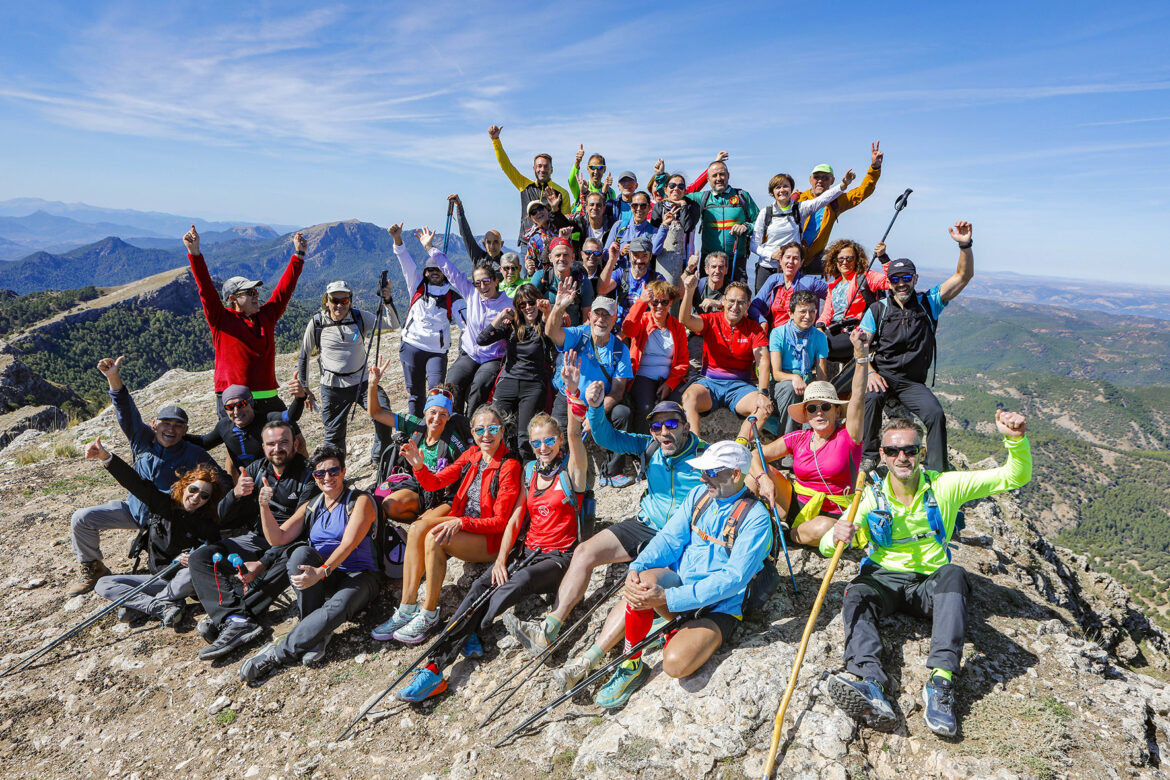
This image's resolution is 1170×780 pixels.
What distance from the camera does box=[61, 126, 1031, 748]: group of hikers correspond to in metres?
5.59

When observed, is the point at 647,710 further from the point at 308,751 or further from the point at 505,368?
the point at 505,368

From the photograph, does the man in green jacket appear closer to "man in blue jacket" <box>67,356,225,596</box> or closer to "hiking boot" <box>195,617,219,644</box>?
"hiking boot" <box>195,617,219,644</box>

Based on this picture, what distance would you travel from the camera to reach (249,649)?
7320 millimetres

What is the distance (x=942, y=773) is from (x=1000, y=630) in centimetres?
229

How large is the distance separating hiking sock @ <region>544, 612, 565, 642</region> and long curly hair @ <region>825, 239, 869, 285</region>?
761 cm

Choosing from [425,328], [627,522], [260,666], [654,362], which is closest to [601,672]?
[627,522]

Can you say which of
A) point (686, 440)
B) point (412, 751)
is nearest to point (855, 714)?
point (686, 440)

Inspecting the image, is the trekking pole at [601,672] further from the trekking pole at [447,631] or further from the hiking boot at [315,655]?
the hiking boot at [315,655]

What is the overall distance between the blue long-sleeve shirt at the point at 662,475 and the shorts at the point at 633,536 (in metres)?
0.12

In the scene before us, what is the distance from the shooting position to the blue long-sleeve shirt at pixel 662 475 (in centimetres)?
652

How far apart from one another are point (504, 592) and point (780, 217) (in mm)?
8993

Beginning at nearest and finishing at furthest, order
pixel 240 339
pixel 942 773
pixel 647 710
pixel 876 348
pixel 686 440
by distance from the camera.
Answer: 1. pixel 942 773
2. pixel 647 710
3. pixel 686 440
4. pixel 876 348
5. pixel 240 339

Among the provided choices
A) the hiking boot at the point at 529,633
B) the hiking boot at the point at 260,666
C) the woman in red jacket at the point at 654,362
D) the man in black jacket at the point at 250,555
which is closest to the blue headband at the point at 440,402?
the man in black jacket at the point at 250,555

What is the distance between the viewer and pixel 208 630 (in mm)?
7320
